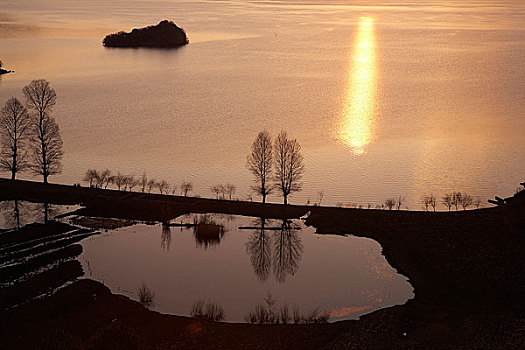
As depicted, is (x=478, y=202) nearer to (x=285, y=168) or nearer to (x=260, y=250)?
(x=285, y=168)

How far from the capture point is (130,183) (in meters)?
39.6

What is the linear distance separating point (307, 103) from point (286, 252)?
114 feet

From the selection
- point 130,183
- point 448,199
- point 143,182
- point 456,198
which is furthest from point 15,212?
point 456,198

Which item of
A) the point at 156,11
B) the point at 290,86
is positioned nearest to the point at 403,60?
the point at 290,86

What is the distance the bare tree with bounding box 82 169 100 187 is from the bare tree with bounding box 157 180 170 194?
3.76m

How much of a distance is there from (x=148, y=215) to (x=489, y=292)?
1804cm

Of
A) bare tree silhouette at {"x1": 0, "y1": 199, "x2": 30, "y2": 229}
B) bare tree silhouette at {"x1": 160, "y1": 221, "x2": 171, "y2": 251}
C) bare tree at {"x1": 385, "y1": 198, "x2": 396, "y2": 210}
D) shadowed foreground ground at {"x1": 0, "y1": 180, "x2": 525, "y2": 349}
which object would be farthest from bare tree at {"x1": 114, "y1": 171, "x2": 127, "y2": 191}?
bare tree at {"x1": 385, "y1": 198, "x2": 396, "y2": 210}

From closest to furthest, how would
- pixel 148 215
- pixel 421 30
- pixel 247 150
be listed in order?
pixel 148 215
pixel 247 150
pixel 421 30

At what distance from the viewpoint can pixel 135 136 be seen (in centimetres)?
5269

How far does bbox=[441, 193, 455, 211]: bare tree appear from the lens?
37656 mm

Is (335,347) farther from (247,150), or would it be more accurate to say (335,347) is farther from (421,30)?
(421,30)

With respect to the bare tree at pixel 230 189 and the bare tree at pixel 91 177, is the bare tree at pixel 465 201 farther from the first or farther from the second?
the bare tree at pixel 91 177

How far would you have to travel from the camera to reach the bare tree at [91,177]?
39.8 m

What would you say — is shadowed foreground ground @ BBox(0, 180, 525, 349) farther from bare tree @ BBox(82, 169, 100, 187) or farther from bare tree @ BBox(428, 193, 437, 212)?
bare tree @ BBox(82, 169, 100, 187)
